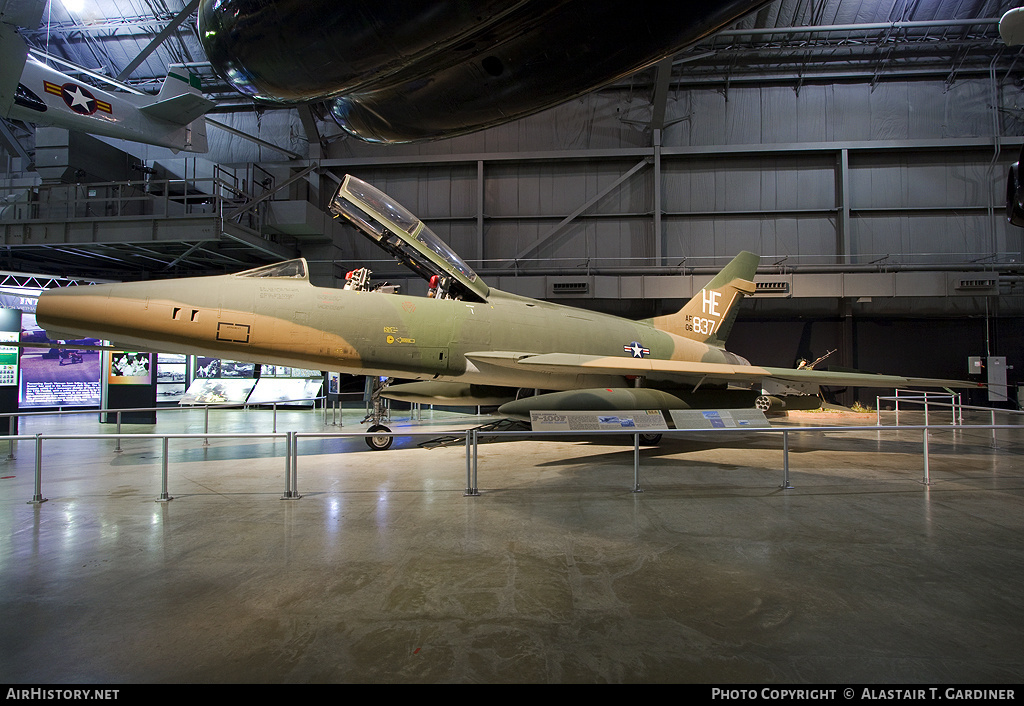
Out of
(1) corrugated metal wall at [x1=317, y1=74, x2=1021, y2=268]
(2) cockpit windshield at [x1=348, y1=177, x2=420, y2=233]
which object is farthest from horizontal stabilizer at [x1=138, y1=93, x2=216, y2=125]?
(2) cockpit windshield at [x1=348, y1=177, x2=420, y2=233]

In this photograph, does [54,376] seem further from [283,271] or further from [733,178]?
[733,178]

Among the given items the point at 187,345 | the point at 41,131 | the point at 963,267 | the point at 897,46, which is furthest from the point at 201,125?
the point at 963,267

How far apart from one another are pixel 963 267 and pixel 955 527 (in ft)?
47.0

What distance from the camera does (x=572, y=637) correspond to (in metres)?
2.09

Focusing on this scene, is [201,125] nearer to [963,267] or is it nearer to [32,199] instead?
[32,199]

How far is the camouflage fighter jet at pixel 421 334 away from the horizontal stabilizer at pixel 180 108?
698 centimetres

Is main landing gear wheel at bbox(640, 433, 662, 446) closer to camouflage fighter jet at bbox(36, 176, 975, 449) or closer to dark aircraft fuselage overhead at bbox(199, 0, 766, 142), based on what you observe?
camouflage fighter jet at bbox(36, 176, 975, 449)

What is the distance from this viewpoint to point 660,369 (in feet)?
21.7

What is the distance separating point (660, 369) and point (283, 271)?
5.37 metres

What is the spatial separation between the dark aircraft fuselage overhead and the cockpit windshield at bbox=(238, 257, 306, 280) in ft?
13.8

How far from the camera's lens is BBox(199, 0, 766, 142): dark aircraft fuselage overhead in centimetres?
150

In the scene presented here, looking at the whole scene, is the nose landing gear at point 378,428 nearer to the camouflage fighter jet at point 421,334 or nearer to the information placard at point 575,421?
the camouflage fighter jet at point 421,334

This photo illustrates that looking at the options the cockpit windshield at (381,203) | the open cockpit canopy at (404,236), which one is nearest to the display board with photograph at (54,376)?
the open cockpit canopy at (404,236)

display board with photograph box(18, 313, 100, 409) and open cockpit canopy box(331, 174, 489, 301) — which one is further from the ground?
open cockpit canopy box(331, 174, 489, 301)
